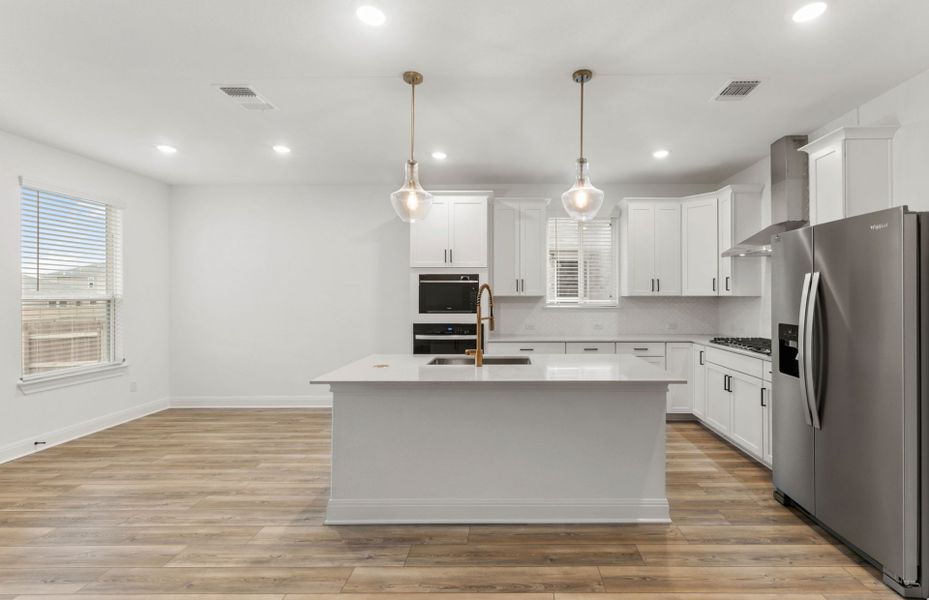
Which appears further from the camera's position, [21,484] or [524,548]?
[21,484]

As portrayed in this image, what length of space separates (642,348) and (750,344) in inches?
42.7

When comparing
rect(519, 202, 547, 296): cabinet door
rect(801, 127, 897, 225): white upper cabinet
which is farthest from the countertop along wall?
rect(519, 202, 547, 296): cabinet door

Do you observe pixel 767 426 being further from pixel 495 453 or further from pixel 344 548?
pixel 344 548

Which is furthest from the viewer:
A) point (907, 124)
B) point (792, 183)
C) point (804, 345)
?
point (792, 183)

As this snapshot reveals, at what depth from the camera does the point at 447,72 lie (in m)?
2.95

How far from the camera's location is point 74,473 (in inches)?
144

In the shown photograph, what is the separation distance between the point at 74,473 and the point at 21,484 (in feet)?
0.97

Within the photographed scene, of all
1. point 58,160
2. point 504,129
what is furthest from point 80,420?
point 504,129

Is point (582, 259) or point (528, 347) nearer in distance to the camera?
point (528, 347)

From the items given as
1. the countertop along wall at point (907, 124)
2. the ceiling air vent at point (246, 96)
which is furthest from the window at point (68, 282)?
the countertop along wall at point (907, 124)

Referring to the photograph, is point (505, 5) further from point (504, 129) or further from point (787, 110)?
point (787, 110)

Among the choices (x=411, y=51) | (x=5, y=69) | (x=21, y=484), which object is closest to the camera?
(x=411, y=51)

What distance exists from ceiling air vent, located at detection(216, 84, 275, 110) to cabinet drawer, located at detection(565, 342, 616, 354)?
11.6 ft

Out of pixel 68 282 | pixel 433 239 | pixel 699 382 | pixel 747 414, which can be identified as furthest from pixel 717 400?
pixel 68 282
